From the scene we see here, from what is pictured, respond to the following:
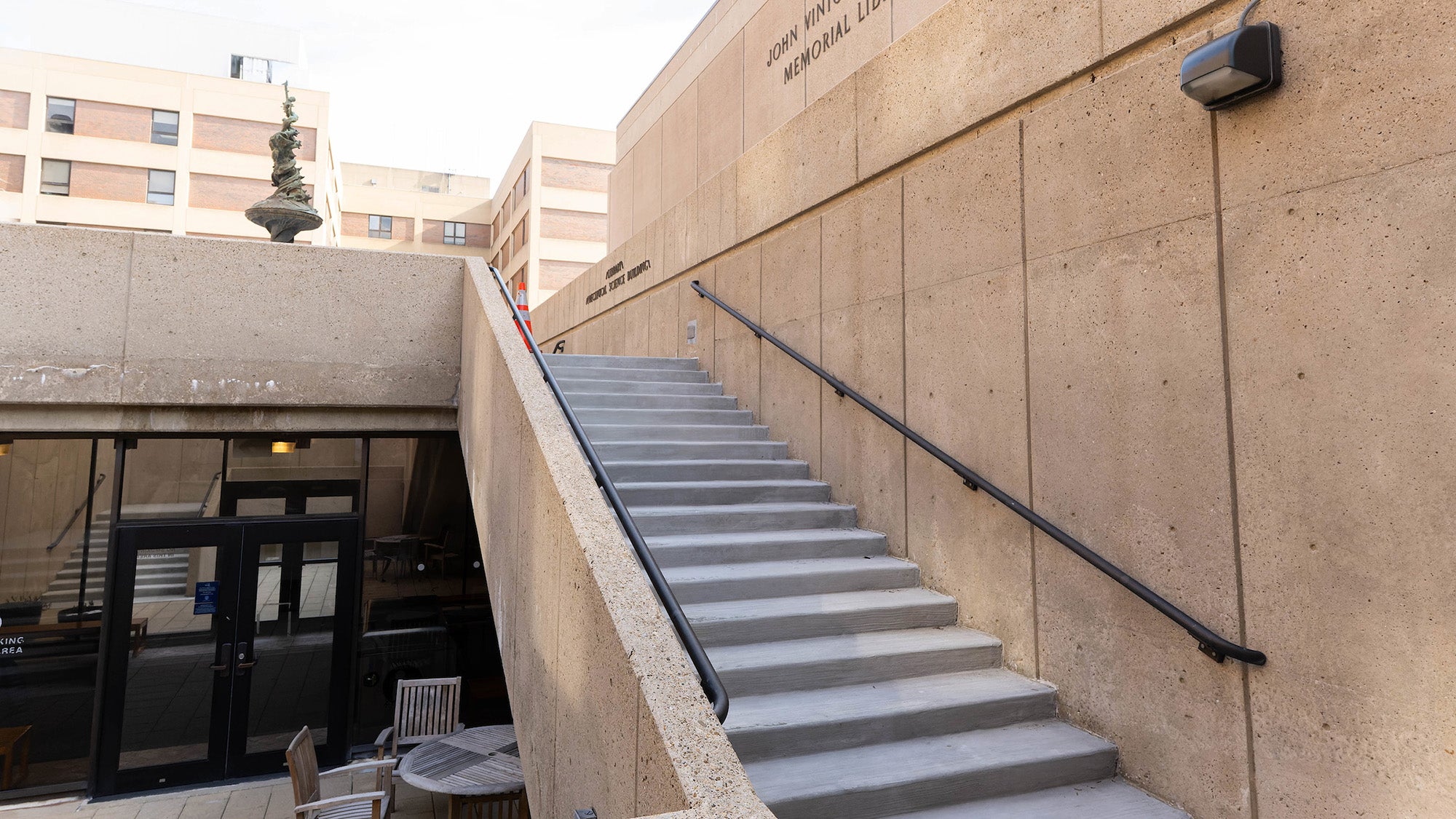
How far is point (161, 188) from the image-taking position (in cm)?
3350

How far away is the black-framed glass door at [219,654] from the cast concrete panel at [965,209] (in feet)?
24.4

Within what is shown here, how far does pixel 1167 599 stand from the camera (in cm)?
348

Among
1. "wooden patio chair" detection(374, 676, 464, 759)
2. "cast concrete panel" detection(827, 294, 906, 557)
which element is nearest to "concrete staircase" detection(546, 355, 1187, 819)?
"cast concrete panel" detection(827, 294, 906, 557)

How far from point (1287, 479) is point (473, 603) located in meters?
9.09

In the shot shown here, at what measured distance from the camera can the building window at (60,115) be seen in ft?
107

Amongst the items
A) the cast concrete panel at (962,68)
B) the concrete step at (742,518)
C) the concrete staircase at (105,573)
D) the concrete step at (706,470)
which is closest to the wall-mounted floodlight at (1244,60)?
the cast concrete panel at (962,68)

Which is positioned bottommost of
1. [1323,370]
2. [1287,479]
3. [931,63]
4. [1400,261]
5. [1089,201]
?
[1287,479]

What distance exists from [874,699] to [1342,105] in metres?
3.13

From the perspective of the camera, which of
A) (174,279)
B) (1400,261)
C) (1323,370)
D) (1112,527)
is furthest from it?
(174,279)

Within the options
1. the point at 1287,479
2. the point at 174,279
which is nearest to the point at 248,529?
the point at 174,279

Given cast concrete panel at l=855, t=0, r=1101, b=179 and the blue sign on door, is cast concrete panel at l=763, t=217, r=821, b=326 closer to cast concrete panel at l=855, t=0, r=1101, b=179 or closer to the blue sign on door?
cast concrete panel at l=855, t=0, r=1101, b=179

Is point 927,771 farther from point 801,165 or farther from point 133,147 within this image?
point 133,147

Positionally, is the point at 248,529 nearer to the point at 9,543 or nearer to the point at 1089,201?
the point at 9,543

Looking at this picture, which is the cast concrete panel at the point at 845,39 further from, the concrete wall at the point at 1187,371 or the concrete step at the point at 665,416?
the concrete step at the point at 665,416
